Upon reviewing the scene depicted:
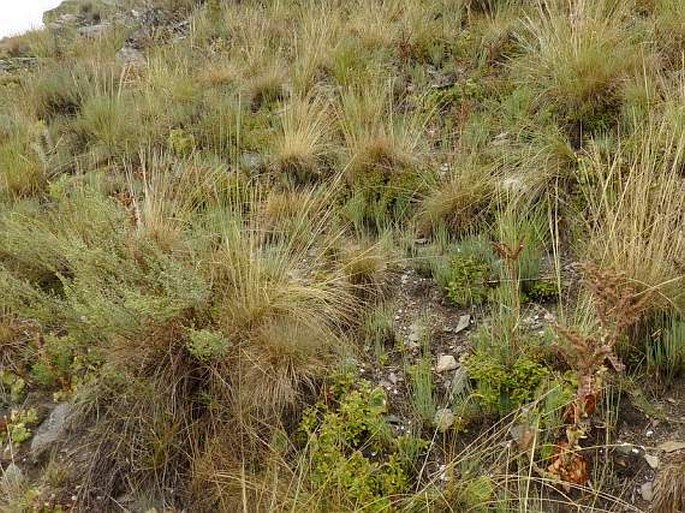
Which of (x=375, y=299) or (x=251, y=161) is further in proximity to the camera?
(x=251, y=161)

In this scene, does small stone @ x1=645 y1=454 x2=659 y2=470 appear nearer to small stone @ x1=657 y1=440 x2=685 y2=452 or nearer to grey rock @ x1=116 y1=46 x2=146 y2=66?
small stone @ x1=657 y1=440 x2=685 y2=452

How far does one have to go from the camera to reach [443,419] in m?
2.21

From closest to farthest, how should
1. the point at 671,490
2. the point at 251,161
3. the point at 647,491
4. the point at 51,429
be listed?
the point at 671,490 < the point at 647,491 < the point at 51,429 < the point at 251,161

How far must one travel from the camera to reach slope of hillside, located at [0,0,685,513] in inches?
79.9

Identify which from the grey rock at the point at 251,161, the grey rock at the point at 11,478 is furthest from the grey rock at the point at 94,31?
the grey rock at the point at 11,478

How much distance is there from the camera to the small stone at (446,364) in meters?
2.46

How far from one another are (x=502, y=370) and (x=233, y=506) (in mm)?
1114

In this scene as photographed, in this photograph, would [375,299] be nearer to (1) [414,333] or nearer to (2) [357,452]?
(1) [414,333]

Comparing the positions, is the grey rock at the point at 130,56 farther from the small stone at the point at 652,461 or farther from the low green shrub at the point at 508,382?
the small stone at the point at 652,461

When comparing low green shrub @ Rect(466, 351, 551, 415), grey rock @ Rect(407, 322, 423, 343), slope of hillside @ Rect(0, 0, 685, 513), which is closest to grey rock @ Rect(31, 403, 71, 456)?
slope of hillside @ Rect(0, 0, 685, 513)

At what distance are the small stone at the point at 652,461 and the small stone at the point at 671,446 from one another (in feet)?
0.14

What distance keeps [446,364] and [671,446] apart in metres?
0.86

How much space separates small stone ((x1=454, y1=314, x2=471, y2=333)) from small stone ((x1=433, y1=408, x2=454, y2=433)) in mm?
463

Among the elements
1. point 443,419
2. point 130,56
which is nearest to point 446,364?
point 443,419
